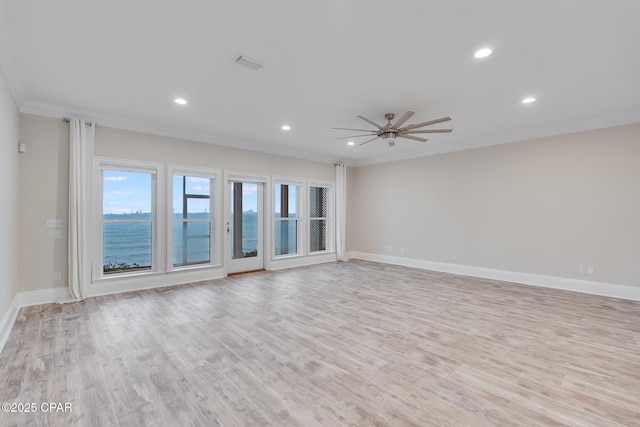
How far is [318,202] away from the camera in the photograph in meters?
8.22

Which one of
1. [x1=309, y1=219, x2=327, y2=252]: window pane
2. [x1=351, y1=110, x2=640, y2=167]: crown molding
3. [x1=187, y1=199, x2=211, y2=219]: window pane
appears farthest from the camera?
[x1=309, y1=219, x2=327, y2=252]: window pane

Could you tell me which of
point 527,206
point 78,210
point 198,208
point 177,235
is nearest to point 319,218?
point 198,208

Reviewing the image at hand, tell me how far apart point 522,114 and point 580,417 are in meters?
4.18

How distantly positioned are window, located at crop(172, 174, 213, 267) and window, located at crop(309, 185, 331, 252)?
283 centimetres

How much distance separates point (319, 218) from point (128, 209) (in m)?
4.46

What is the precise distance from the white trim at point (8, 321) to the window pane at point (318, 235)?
546cm

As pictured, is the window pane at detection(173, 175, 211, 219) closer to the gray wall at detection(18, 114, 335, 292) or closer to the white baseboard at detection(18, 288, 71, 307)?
the gray wall at detection(18, 114, 335, 292)

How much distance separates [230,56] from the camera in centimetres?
292

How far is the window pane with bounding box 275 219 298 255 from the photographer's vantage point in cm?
723

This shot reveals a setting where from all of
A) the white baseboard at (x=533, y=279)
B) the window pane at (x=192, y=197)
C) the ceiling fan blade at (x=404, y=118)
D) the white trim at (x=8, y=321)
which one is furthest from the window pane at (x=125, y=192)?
the white baseboard at (x=533, y=279)

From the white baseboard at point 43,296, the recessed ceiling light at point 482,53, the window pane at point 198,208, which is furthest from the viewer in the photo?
the window pane at point 198,208

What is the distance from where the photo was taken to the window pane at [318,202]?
317 inches

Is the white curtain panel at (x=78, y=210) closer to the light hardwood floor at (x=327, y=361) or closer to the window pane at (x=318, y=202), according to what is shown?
the light hardwood floor at (x=327, y=361)

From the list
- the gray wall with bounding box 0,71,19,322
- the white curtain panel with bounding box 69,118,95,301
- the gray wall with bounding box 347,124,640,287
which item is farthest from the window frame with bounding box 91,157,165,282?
the gray wall with bounding box 347,124,640,287
